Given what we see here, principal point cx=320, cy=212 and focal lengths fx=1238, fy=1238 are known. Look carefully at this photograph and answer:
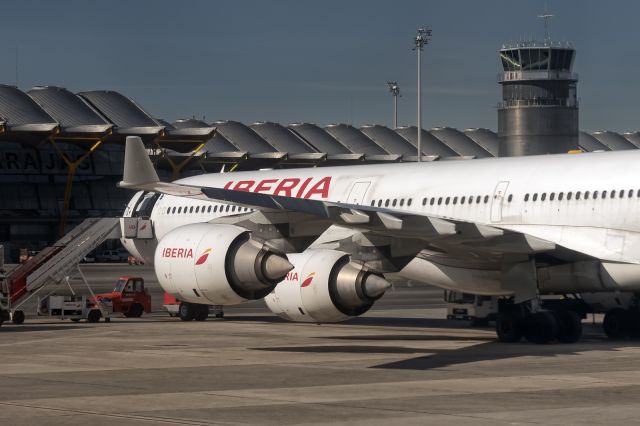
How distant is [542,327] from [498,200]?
3178mm

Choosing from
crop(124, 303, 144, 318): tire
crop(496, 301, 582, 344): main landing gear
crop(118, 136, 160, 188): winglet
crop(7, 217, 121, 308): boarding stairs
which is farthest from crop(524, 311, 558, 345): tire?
crop(7, 217, 121, 308): boarding stairs

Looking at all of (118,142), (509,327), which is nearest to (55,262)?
(509,327)

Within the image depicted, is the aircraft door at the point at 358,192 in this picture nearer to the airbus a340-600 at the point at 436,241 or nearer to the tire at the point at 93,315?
the airbus a340-600 at the point at 436,241

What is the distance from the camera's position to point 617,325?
1139 inches

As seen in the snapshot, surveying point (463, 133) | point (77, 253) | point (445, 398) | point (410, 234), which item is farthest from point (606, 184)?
point (463, 133)

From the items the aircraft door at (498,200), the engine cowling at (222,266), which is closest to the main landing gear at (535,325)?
the aircraft door at (498,200)

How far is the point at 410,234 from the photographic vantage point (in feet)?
75.2

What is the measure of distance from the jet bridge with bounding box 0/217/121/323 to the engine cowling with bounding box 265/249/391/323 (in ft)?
39.2

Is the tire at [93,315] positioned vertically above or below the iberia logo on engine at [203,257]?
below

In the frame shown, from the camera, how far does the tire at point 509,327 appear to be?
26.6 metres

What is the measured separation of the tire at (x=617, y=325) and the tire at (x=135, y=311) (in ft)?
49.8

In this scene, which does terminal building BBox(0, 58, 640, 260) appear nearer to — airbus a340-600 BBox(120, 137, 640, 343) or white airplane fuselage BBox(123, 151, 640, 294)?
white airplane fuselage BBox(123, 151, 640, 294)

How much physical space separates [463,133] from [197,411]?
155 meters

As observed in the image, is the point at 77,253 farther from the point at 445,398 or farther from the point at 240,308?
the point at 445,398
